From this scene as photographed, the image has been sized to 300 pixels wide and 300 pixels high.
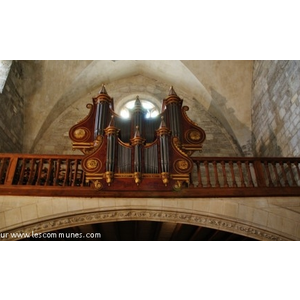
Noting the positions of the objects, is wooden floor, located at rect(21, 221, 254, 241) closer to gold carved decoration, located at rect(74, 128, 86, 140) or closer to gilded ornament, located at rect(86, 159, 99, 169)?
gilded ornament, located at rect(86, 159, 99, 169)

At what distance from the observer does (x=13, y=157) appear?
6.12m

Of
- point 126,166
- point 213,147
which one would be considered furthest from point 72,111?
point 126,166

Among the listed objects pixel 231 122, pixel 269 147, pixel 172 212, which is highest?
pixel 231 122

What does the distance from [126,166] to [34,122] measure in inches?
225

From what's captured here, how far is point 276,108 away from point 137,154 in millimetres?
4594

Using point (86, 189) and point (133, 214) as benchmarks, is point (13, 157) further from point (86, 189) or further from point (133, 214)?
point (133, 214)

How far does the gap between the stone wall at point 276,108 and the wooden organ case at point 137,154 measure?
7.95ft

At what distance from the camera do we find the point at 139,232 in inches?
283

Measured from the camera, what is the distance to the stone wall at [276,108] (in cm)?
743

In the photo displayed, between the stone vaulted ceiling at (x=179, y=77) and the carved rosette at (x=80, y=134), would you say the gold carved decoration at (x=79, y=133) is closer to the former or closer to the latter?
the carved rosette at (x=80, y=134)

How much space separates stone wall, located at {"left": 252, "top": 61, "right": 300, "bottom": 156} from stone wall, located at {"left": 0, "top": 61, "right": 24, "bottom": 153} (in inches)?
292

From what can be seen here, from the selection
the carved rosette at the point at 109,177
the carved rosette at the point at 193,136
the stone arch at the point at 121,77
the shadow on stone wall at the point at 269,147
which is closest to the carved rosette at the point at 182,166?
the carved rosette at the point at 193,136

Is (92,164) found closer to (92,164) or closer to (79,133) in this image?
(92,164)

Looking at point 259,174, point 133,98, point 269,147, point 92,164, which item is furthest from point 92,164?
point 133,98
